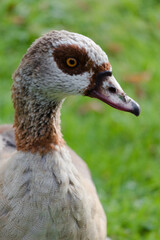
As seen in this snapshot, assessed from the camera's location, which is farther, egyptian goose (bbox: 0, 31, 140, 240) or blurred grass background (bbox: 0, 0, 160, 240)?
blurred grass background (bbox: 0, 0, 160, 240)

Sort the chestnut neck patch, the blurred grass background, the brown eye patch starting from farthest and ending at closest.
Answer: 1. the blurred grass background
2. the chestnut neck patch
3. the brown eye patch

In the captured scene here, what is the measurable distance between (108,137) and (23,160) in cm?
221

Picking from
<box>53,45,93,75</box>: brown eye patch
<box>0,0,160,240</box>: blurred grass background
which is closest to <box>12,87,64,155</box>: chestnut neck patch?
<box>53,45,93,75</box>: brown eye patch

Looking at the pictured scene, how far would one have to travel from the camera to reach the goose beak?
219 cm

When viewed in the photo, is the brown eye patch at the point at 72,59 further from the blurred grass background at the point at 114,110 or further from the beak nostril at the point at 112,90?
the blurred grass background at the point at 114,110

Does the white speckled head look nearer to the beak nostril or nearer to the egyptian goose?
the egyptian goose

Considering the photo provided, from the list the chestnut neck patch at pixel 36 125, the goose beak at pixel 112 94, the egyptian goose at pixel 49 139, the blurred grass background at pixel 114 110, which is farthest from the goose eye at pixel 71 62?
the blurred grass background at pixel 114 110

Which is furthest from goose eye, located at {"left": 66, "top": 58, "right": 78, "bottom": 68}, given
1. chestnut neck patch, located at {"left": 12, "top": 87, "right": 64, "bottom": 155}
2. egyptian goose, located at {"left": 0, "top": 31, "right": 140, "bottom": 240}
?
chestnut neck patch, located at {"left": 12, "top": 87, "right": 64, "bottom": 155}

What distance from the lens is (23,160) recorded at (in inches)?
90.1

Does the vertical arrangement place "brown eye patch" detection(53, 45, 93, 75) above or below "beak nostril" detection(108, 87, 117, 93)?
above

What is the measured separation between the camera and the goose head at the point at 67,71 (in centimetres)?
213

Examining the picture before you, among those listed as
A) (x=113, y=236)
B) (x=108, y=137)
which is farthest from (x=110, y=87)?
(x=108, y=137)

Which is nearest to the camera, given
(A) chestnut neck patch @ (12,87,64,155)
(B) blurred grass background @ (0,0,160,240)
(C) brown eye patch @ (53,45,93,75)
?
(C) brown eye patch @ (53,45,93,75)

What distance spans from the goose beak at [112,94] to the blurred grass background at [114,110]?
152cm
